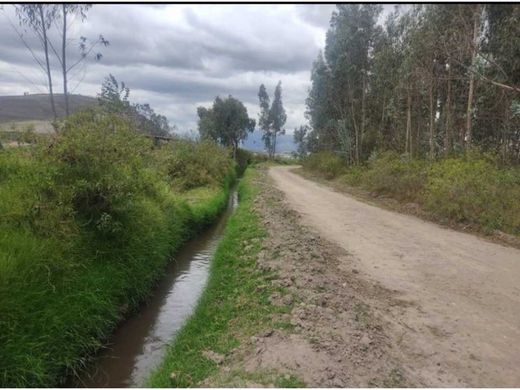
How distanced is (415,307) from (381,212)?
10377mm

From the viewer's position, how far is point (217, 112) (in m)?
69.4

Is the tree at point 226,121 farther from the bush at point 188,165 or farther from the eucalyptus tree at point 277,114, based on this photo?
the bush at point 188,165

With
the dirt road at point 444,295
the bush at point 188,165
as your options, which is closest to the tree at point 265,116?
the bush at point 188,165

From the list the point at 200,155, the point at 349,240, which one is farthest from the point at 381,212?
the point at 200,155

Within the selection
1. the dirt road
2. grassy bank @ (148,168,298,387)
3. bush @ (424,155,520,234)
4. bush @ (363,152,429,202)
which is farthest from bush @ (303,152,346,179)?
Answer: grassy bank @ (148,168,298,387)

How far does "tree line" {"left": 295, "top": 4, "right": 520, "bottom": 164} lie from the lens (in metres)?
18.8

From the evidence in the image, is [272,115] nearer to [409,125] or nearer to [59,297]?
[409,125]

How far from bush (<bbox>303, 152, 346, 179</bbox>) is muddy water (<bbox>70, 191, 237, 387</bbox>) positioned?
26.0m

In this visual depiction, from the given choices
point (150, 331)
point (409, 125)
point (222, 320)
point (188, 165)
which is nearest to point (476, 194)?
point (222, 320)

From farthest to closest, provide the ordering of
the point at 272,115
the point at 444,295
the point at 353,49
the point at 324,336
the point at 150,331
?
the point at 272,115
the point at 353,49
the point at 150,331
the point at 444,295
the point at 324,336

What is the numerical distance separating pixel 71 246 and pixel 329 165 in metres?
33.1

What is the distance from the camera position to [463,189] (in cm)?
1464

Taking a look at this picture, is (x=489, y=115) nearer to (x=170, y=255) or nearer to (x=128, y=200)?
(x=170, y=255)

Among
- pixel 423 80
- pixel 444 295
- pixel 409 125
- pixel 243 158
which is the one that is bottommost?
pixel 444 295
